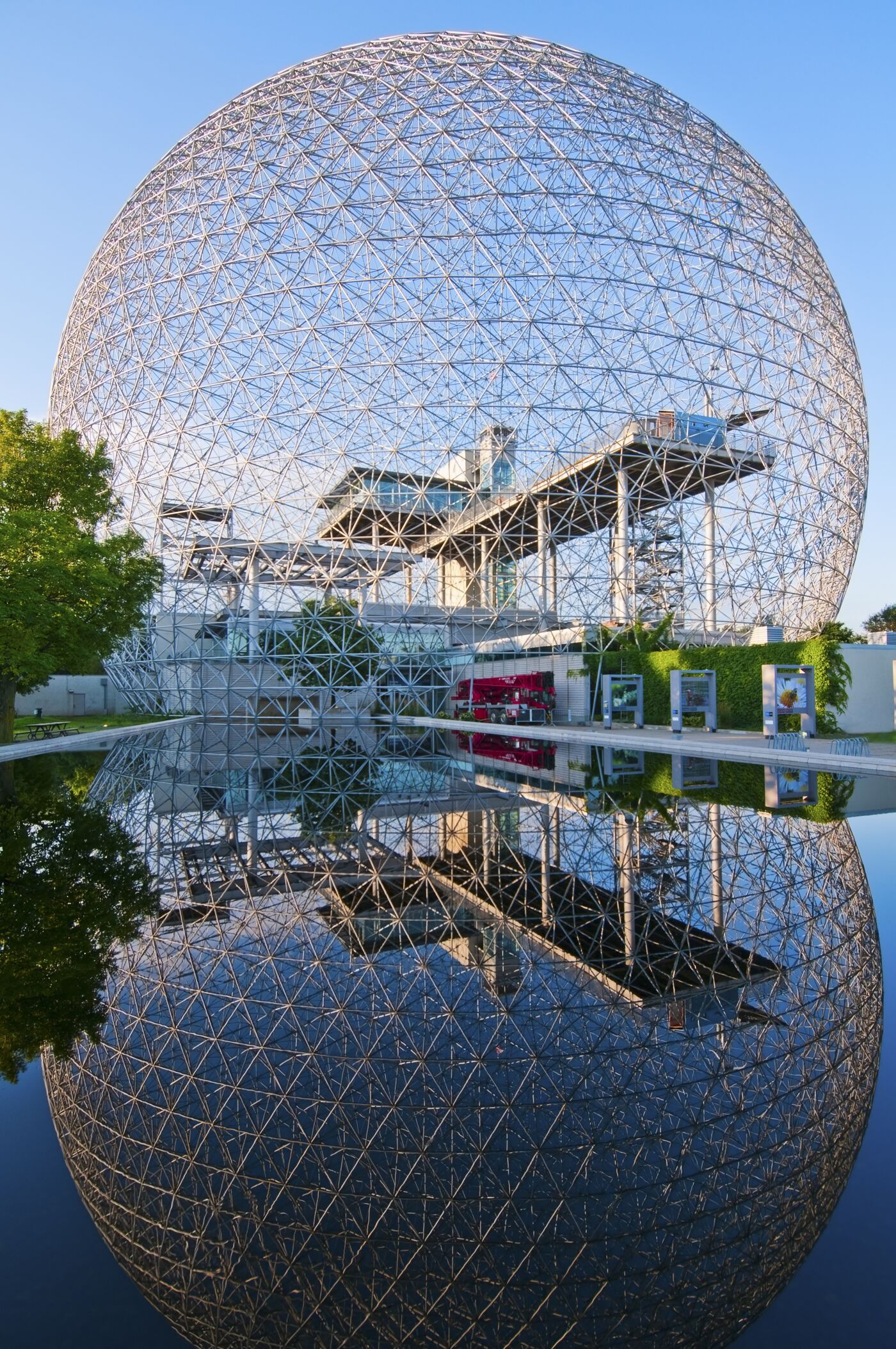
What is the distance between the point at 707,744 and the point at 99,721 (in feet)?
81.8

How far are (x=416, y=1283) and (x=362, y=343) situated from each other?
28.9 metres

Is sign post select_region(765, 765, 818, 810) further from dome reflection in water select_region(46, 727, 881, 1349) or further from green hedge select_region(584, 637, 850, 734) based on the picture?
green hedge select_region(584, 637, 850, 734)

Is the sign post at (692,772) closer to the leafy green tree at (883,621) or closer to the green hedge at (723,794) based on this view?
the green hedge at (723,794)

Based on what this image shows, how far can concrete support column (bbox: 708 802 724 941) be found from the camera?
18.9 ft

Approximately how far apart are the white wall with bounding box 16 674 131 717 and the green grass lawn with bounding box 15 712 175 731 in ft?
9.20

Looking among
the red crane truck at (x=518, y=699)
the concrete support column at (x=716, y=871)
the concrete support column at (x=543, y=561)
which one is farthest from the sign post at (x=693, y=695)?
the concrete support column at (x=716, y=871)

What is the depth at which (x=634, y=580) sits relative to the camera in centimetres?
2866

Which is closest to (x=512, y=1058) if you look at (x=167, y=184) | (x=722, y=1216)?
(x=722, y=1216)

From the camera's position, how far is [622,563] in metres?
28.5

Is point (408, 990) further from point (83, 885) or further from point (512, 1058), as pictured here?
point (83, 885)

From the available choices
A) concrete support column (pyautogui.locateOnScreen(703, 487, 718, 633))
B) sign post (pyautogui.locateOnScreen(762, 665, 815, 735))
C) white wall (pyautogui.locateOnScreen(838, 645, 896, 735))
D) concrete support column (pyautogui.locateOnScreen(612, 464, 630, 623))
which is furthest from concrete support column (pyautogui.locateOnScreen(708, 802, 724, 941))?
concrete support column (pyautogui.locateOnScreen(703, 487, 718, 633))

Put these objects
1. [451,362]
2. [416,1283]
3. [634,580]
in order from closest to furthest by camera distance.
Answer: [416,1283] → [451,362] → [634,580]

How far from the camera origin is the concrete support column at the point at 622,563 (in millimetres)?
28266

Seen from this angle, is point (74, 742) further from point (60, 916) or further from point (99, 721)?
point (60, 916)
